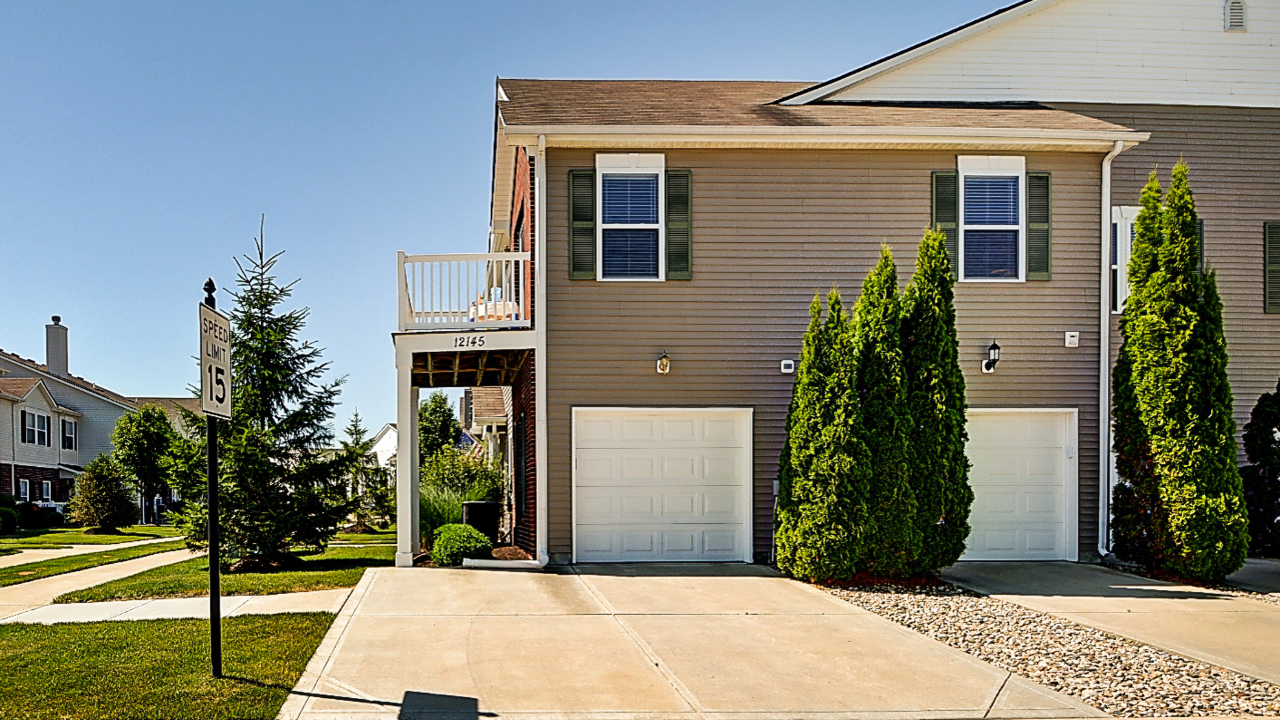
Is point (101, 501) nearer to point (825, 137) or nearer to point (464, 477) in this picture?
point (464, 477)

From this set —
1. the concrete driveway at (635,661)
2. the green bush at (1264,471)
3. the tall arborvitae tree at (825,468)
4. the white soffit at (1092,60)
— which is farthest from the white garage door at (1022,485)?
the white soffit at (1092,60)

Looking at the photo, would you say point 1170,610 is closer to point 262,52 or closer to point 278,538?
point 278,538

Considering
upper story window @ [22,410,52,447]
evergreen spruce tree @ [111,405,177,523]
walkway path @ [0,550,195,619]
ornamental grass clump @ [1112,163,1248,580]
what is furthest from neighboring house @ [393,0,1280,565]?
upper story window @ [22,410,52,447]

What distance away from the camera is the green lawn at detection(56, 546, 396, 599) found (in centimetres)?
1087

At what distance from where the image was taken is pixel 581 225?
12961 mm

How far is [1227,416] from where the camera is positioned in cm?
1150

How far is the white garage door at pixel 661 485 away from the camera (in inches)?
512

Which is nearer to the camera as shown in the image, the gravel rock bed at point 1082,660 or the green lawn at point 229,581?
the gravel rock bed at point 1082,660

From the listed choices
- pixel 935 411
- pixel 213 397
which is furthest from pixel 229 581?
pixel 935 411

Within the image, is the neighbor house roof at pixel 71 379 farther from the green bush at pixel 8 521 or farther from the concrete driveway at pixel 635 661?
the concrete driveway at pixel 635 661

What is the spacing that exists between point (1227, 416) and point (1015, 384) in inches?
101

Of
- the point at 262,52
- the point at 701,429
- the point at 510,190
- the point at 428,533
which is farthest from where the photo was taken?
the point at 510,190

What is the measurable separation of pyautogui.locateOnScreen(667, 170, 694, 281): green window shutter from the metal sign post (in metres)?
6.95

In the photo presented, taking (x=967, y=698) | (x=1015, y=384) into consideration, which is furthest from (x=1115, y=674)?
(x=1015, y=384)
